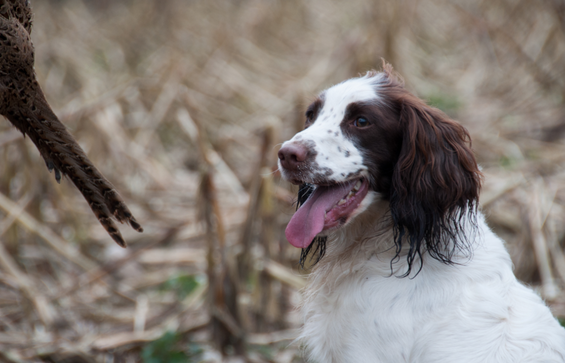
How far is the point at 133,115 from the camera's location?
20.9ft

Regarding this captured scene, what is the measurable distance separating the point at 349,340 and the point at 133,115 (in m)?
5.00

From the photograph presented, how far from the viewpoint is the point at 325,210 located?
7.11 ft

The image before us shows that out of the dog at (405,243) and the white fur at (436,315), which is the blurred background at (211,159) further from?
the white fur at (436,315)

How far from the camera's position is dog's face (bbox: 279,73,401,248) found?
2.14 metres

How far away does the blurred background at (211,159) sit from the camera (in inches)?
137

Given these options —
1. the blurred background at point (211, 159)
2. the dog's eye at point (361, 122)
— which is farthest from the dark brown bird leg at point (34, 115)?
the dog's eye at point (361, 122)

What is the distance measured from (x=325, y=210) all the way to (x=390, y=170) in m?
0.36

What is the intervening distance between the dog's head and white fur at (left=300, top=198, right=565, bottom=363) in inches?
4.7

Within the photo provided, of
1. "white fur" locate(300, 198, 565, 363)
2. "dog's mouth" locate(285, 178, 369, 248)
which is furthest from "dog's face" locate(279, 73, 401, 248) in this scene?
"white fur" locate(300, 198, 565, 363)

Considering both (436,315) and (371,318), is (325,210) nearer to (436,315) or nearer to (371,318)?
(371,318)

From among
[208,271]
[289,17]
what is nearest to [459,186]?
[208,271]

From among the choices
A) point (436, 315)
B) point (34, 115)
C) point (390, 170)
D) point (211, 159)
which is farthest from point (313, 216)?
point (211, 159)

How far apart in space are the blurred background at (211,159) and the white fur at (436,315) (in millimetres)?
902

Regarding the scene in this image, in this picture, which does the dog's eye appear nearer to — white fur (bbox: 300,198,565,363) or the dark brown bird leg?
white fur (bbox: 300,198,565,363)
